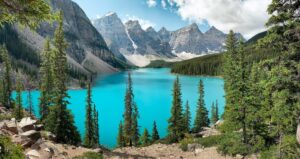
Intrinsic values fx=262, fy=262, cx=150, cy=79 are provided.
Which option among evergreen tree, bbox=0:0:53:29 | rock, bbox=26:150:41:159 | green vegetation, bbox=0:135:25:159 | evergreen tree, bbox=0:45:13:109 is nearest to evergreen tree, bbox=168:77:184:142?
rock, bbox=26:150:41:159

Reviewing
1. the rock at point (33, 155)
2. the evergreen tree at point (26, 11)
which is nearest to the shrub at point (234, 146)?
the rock at point (33, 155)

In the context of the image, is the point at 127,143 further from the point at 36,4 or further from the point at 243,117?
the point at 36,4

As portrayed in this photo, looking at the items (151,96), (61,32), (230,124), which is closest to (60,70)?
(61,32)

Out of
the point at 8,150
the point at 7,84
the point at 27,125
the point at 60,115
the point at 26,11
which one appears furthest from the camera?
the point at 7,84

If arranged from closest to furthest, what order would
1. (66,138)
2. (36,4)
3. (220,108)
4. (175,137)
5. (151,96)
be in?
(36,4) < (66,138) < (175,137) < (220,108) < (151,96)

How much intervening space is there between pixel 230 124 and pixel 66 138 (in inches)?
749

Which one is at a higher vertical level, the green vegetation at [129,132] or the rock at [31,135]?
the rock at [31,135]

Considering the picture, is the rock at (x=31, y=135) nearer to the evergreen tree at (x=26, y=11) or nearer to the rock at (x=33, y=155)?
the rock at (x=33, y=155)

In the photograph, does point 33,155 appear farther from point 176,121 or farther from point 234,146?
point 176,121

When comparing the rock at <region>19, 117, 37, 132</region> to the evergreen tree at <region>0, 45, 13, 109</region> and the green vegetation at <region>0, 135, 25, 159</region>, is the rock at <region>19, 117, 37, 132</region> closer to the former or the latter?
the green vegetation at <region>0, 135, 25, 159</region>

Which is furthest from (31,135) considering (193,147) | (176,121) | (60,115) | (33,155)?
(176,121)

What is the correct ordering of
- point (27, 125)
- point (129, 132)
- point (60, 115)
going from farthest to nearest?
point (129, 132), point (60, 115), point (27, 125)

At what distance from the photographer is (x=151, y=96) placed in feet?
366

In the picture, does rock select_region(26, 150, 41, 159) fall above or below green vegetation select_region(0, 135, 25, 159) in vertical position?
below
